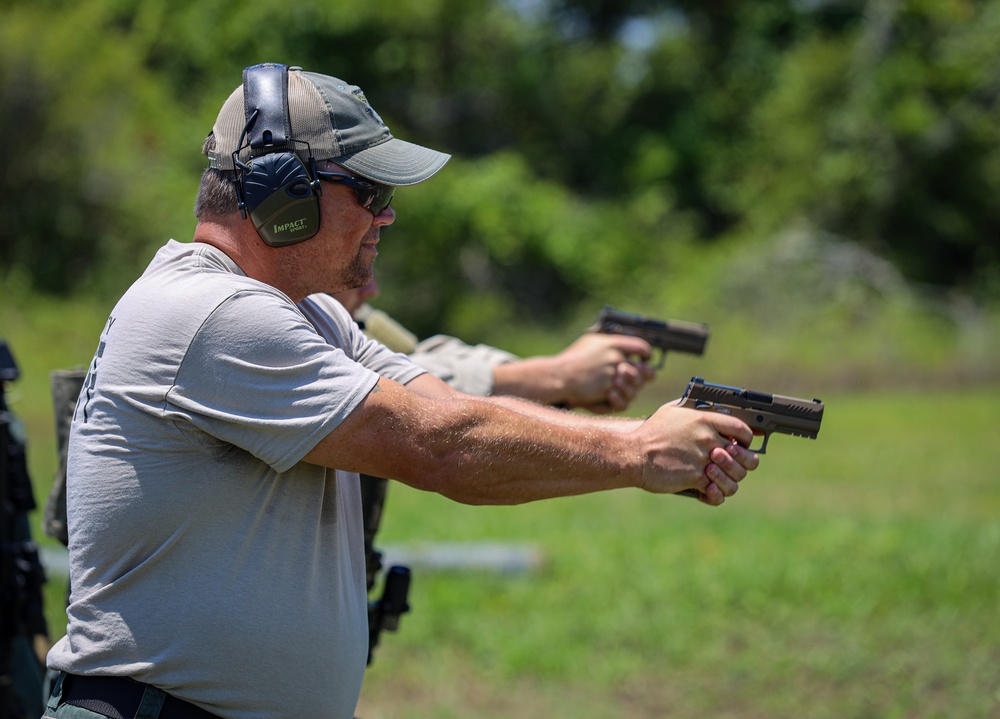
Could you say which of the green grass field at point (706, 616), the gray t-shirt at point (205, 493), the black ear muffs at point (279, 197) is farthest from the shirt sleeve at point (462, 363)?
the green grass field at point (706, 616)

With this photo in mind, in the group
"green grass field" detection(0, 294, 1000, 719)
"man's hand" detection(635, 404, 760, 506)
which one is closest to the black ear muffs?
"man's hand" detection(635, 404, 760, 506)

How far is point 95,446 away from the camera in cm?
221

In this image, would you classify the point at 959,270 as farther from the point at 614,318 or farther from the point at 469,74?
the point at 614,318

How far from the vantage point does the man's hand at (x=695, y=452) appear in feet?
8.45

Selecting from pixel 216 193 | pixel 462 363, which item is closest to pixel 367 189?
pixel 216 193

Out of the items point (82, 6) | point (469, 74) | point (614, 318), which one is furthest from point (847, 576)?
point (82, 6)

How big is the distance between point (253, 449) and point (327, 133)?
2.38 ft

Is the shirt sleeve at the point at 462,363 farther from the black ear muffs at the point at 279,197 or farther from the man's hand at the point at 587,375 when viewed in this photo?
the black ear muffs at the point at 279,197

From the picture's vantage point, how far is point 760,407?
276 cm

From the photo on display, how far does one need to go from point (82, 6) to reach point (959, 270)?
16917 mm

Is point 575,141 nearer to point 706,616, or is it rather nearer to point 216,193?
point 706,616

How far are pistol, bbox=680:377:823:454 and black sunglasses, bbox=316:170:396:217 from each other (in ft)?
2.94

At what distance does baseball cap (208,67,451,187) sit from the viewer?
7.77ft

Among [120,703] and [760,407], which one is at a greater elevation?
A: [760,407]
